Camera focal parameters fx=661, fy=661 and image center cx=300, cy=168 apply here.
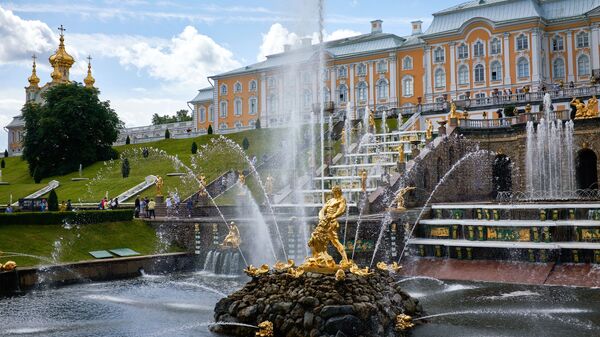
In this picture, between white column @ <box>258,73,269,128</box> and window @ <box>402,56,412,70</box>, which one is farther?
white column @ <box>258,73,269,128</box>

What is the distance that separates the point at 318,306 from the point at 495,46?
5153 cm

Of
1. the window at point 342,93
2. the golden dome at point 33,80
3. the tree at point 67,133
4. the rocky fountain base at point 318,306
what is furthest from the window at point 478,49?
the golden dome at point 33,80

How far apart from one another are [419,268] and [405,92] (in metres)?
44.6

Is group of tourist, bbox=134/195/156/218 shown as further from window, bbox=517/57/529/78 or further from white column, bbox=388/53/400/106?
window, bbox=517/57/529/78

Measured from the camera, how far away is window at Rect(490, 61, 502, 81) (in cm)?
6109

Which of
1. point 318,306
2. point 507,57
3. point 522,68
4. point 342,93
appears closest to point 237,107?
point 342,93

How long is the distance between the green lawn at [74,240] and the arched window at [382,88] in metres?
41.5

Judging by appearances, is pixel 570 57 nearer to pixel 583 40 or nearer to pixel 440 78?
pixel 583 40

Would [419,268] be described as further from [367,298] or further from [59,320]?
[59,320]

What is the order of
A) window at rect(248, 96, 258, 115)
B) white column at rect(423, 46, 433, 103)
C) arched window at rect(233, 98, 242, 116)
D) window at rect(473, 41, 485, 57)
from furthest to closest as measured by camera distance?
arched window at rect(233, 98, 242, 116) < window at rect(248, 96, 258, 115) < white column at rect(423, 46, 433, 103) < window at rect(473, 41, 485, 57)

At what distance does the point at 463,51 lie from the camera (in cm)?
6300

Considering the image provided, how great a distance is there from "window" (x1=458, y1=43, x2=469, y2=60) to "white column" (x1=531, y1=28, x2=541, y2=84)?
6216 mm

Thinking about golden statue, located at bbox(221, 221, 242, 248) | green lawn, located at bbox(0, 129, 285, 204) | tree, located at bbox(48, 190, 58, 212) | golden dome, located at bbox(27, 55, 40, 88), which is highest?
golden dome, located at bbox(27, 55, 40, 88)

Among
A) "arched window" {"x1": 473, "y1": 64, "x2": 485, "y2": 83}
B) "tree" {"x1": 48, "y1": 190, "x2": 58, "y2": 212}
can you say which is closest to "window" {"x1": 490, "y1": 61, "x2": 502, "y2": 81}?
"arched window" {"x1": 473, "y1": 64, "x2": 485, "y2": 83}
